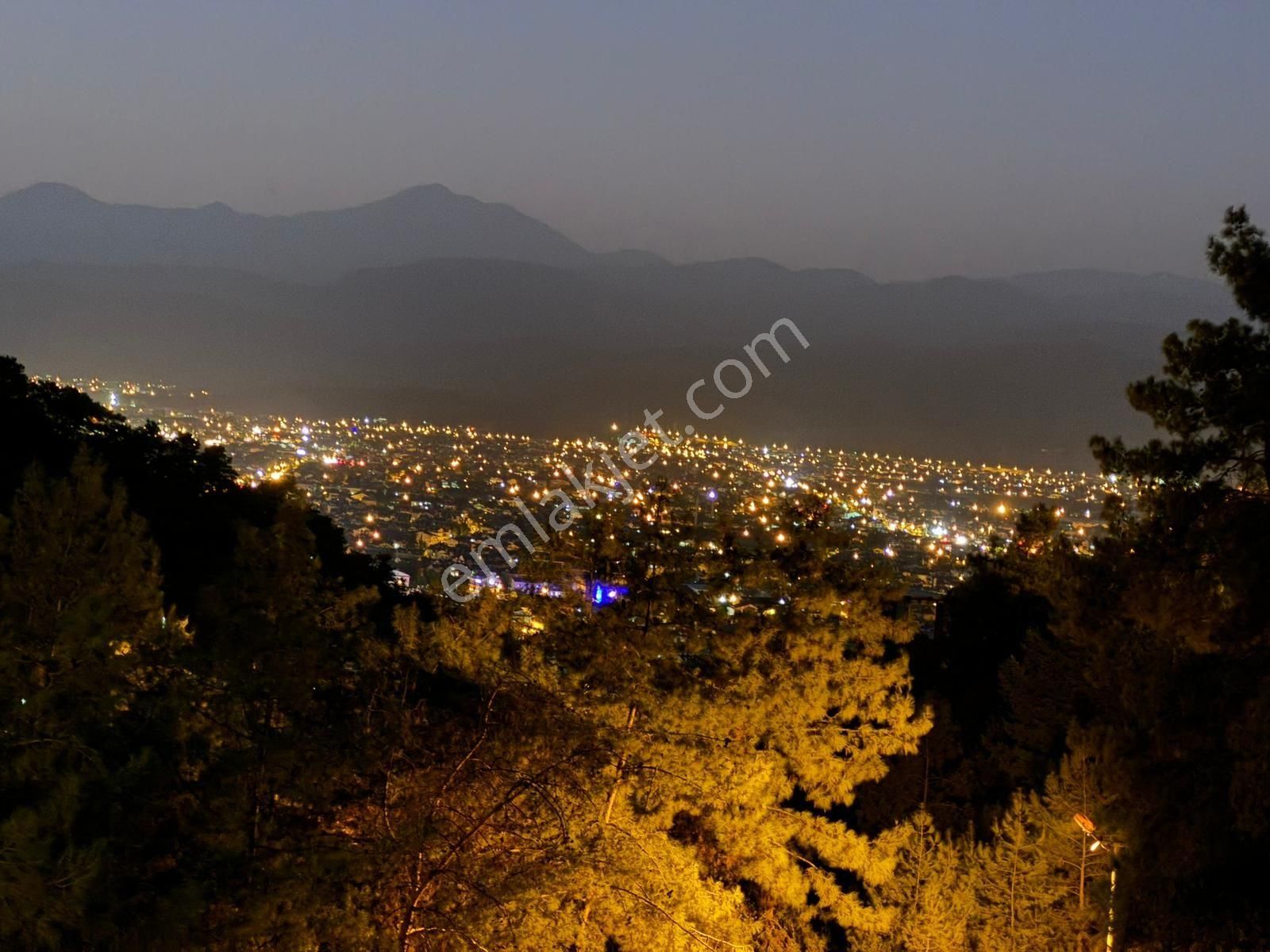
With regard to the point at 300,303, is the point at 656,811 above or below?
below

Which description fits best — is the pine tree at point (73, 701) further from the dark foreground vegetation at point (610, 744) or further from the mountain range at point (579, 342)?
the mountain range at point (579, 342)

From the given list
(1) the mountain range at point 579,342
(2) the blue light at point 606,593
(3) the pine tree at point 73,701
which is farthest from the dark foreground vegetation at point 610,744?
(1) the mountain range at point 579,342

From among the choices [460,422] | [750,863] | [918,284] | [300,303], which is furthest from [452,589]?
[918,284]

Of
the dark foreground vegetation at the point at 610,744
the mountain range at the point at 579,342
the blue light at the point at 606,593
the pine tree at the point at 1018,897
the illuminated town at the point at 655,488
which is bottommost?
the pine tree at the point at 1018,897

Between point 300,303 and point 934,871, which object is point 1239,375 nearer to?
point 934,871

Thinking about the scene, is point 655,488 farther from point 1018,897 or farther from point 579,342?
point 579,342

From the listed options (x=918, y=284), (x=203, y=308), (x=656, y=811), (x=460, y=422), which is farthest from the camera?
(x=918, y=284)

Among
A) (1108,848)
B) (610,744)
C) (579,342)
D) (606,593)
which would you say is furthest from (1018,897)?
(579,342)

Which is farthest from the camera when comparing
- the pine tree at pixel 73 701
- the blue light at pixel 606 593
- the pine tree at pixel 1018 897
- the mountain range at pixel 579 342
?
the mountain range at pixel 579 342
